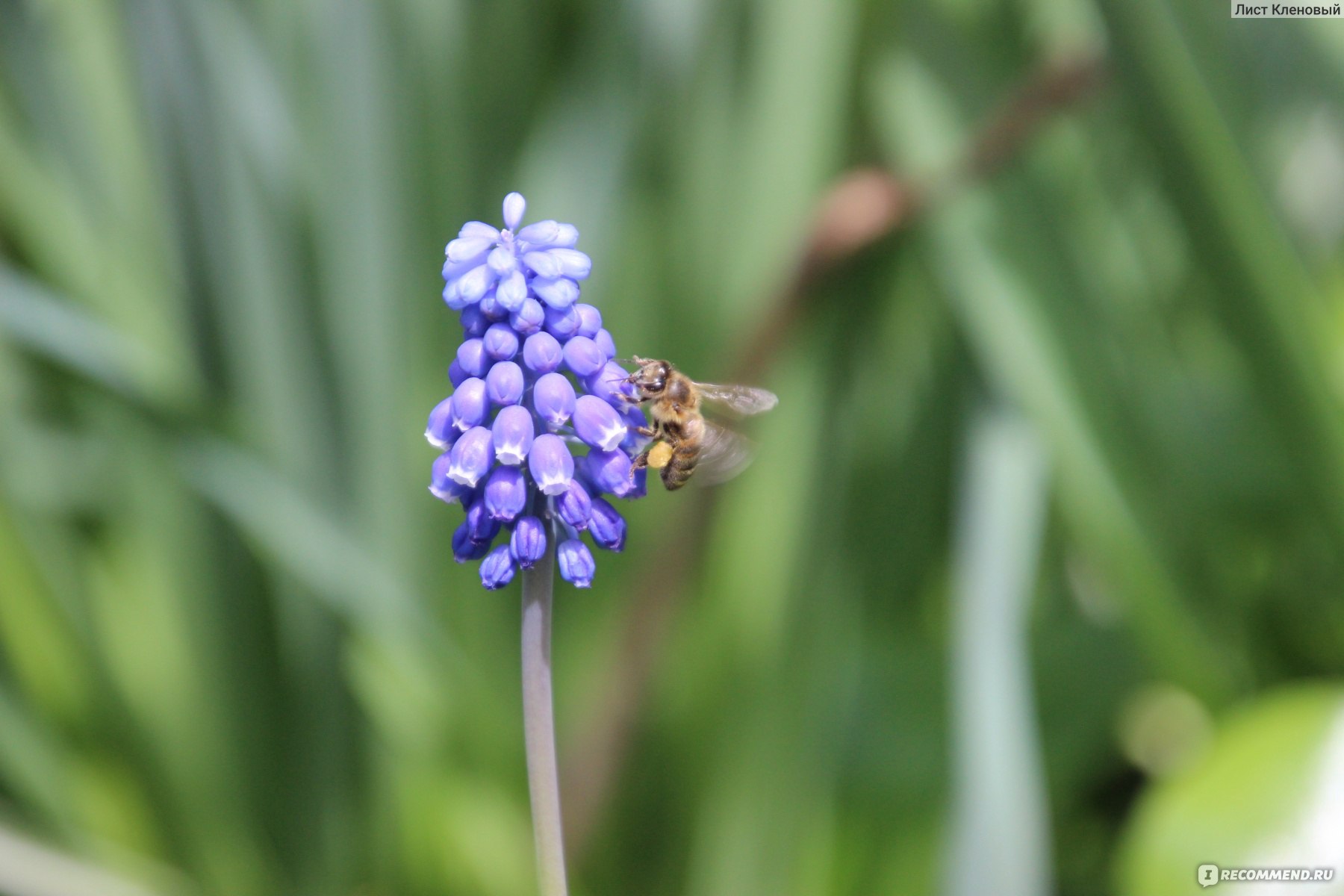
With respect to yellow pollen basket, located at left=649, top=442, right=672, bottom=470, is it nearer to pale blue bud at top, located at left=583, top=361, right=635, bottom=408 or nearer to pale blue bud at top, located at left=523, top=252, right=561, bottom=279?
pale blue bud at top, located at left=583, top=361, right=635, bottom=408

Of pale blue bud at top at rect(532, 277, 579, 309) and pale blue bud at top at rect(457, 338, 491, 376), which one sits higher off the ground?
pale blue bud at top at rect(532, 277, 579, 309)

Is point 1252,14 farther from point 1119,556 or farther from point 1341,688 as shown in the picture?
point 1341,688

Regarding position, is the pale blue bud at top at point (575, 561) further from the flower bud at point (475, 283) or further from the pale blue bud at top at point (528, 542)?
the flower bud at point (475, 283)

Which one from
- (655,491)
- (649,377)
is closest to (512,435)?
(649,377)

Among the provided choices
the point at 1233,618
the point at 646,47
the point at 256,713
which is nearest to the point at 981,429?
the point at 1233,618

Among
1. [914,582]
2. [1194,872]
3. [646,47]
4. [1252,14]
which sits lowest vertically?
[1194,872]

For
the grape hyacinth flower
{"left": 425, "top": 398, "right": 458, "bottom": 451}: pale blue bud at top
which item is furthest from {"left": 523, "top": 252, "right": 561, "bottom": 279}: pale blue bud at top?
{"left": 425, "top": 398, "right": 458, "bottom": 451}: pale blue bud at top
